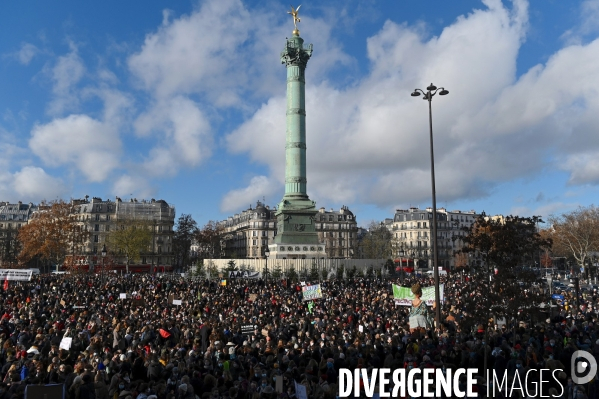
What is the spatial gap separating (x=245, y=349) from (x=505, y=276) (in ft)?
22.4

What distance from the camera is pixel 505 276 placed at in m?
13.5

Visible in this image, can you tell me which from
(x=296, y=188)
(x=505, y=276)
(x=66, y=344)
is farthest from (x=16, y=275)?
(x=296, y=188)

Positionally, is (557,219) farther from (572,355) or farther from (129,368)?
(129,368)

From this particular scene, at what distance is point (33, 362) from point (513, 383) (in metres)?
9.66

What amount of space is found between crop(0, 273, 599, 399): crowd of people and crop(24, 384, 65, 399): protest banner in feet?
1.26

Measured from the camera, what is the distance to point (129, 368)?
38.3 feet

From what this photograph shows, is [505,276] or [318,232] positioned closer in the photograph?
[505,276]

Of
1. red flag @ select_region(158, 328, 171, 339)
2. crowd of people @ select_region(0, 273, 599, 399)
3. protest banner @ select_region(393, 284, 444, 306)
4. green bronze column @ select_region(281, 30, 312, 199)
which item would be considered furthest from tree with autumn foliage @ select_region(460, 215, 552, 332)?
green bronze column @ select_region(281, 30, 312, 199)

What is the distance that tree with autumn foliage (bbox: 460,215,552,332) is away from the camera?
13344 mm

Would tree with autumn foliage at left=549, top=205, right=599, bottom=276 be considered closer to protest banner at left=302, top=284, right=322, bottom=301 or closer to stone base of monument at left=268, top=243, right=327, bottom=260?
stone base of monument at left=268, top=243, right=327, bottom=260

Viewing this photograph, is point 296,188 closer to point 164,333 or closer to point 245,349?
point 164,333

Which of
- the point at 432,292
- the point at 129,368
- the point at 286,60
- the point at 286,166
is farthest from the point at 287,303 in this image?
the point at 286,60

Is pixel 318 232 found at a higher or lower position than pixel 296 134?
lower

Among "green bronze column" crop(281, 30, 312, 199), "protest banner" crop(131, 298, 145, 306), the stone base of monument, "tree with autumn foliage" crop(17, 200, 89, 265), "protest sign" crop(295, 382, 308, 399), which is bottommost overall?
"protest sign" crop(295, 382, 308, 399)
